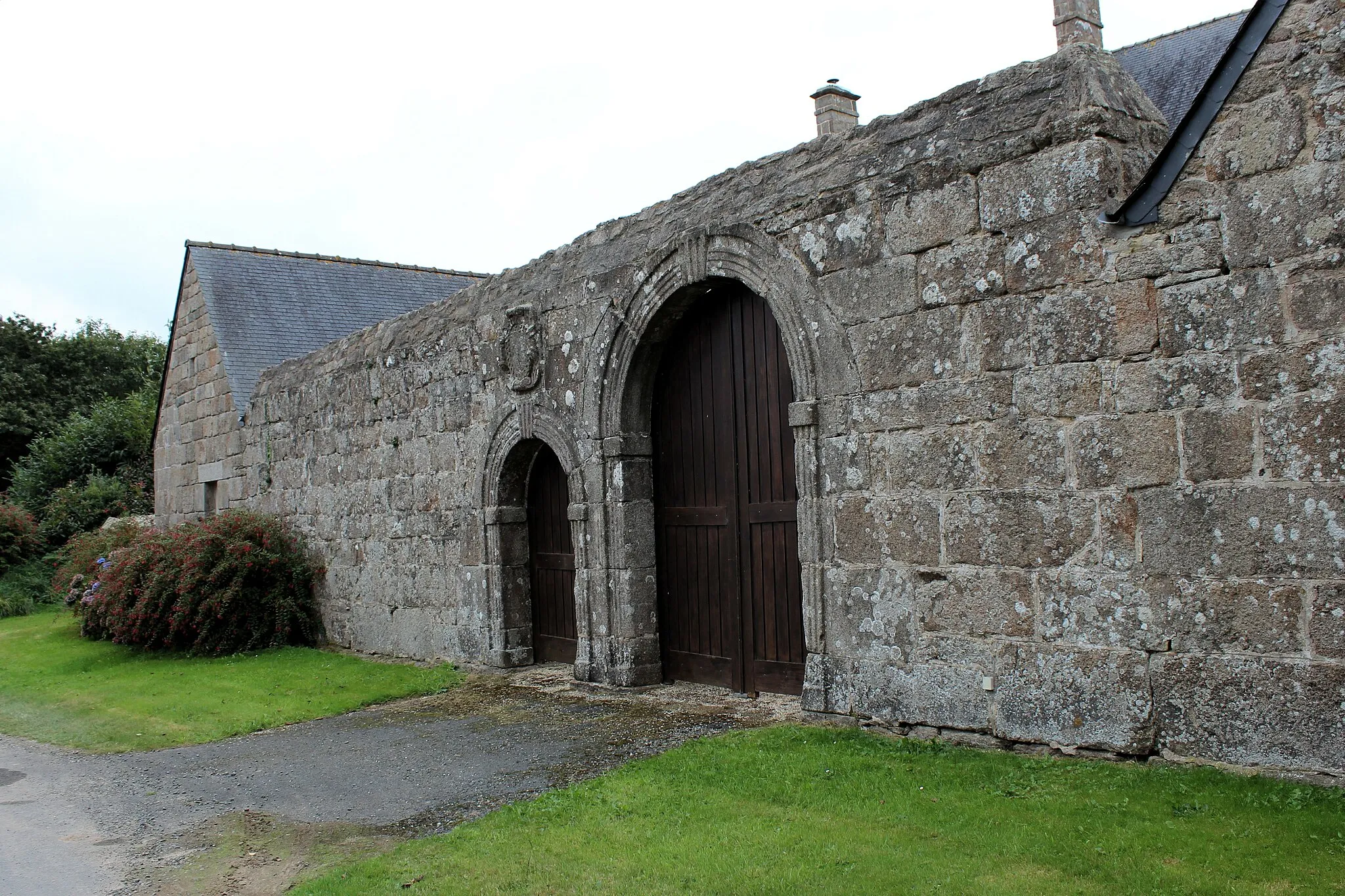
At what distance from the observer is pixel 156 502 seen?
1537 cm

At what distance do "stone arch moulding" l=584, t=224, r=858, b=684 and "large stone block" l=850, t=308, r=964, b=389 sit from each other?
112mm

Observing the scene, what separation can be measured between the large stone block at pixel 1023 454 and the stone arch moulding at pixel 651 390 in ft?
2.72

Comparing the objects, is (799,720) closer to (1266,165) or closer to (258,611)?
(1266,165)

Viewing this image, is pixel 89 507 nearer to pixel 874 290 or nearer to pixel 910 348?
pixel 874 290

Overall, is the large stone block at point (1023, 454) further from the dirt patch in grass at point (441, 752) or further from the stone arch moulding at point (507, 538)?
the stone arch moulding at point (507, 538)

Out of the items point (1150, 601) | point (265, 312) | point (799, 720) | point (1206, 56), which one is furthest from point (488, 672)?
point (1206, 56)

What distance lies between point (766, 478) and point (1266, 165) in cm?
313

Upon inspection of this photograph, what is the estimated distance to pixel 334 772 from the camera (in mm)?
5535

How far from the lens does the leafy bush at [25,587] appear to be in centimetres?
1501

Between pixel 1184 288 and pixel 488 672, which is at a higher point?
pixel 1184 288

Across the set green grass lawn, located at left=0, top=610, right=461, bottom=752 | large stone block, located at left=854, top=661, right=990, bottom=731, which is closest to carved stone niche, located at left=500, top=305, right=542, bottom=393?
green grass lawn, located at left=0, top=610, right=461, bottom=752

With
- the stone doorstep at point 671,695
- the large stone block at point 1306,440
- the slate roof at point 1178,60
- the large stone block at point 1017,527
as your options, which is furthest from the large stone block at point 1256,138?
the slate roof at point 1178,60

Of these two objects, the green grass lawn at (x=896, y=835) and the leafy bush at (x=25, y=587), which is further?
the leafy bush at (x=25, y=587)

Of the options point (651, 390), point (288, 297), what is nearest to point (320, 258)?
point (288, 297)
